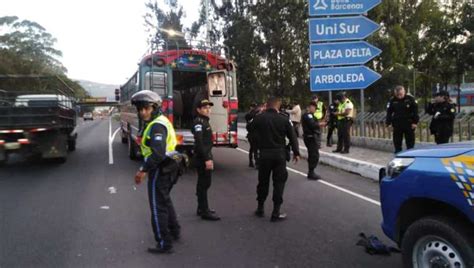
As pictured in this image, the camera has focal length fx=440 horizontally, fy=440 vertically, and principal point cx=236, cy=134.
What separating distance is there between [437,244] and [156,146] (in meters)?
2.83

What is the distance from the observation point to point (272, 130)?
20.3 feet

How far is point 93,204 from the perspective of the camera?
7301 millimetres

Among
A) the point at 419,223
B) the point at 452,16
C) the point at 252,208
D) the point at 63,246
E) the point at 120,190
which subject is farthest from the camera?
the point at 452,16

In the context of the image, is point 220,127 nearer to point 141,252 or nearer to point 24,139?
point 24,139

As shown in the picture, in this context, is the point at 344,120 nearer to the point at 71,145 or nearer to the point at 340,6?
the point at 340,6

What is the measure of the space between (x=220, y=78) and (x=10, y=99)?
17.6ft

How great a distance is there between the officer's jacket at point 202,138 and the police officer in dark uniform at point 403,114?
196 inches

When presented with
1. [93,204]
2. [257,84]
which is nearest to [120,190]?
[93,204]

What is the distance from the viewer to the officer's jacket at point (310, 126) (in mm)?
9429

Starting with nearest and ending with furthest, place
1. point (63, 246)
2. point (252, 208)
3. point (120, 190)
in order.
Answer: point (63, 246) → point (252, 208) → point (120, 190)

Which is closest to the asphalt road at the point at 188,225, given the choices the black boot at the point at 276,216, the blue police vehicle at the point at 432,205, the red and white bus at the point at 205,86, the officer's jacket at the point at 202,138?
the black boot at the point at 276,216

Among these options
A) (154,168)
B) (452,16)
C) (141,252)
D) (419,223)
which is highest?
(452,16)

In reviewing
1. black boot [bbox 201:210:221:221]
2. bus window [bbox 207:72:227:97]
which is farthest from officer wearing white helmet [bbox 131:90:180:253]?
bus window [bbox 207:72:227:97]

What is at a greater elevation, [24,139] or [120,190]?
[24,139]
